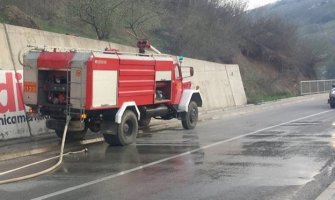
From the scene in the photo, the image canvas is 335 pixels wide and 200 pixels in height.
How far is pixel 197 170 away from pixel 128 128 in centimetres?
481

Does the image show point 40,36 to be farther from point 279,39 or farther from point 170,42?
point 279,39

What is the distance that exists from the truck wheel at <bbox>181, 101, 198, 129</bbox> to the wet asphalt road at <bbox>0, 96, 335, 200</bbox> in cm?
195

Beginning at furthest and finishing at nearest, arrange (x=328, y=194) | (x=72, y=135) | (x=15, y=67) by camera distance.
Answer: (x=15, y=67) → (x=72, y=135) → (x=328, y=194)

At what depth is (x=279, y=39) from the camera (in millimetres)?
54781

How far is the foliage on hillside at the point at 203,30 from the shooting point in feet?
90.8

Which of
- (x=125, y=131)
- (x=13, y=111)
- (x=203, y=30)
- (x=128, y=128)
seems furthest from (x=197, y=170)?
(x=203, y=30)

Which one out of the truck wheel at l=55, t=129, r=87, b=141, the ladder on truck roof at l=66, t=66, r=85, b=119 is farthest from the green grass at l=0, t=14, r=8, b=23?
the ladder on truck roof at l=66, t=66, r=85, b=119

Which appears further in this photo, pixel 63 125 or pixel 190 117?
pixel 190 117

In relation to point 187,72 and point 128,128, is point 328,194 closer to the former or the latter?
point 128,128

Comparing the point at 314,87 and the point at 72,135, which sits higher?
the point at 314,87

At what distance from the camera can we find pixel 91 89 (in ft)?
43.2

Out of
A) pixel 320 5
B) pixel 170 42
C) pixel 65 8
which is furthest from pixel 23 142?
pixel 320 5

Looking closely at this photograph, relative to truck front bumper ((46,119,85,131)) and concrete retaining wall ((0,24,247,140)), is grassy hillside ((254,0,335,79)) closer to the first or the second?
concrete retaining wall ((0,24,247,140))

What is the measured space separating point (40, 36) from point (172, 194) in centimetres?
1180
